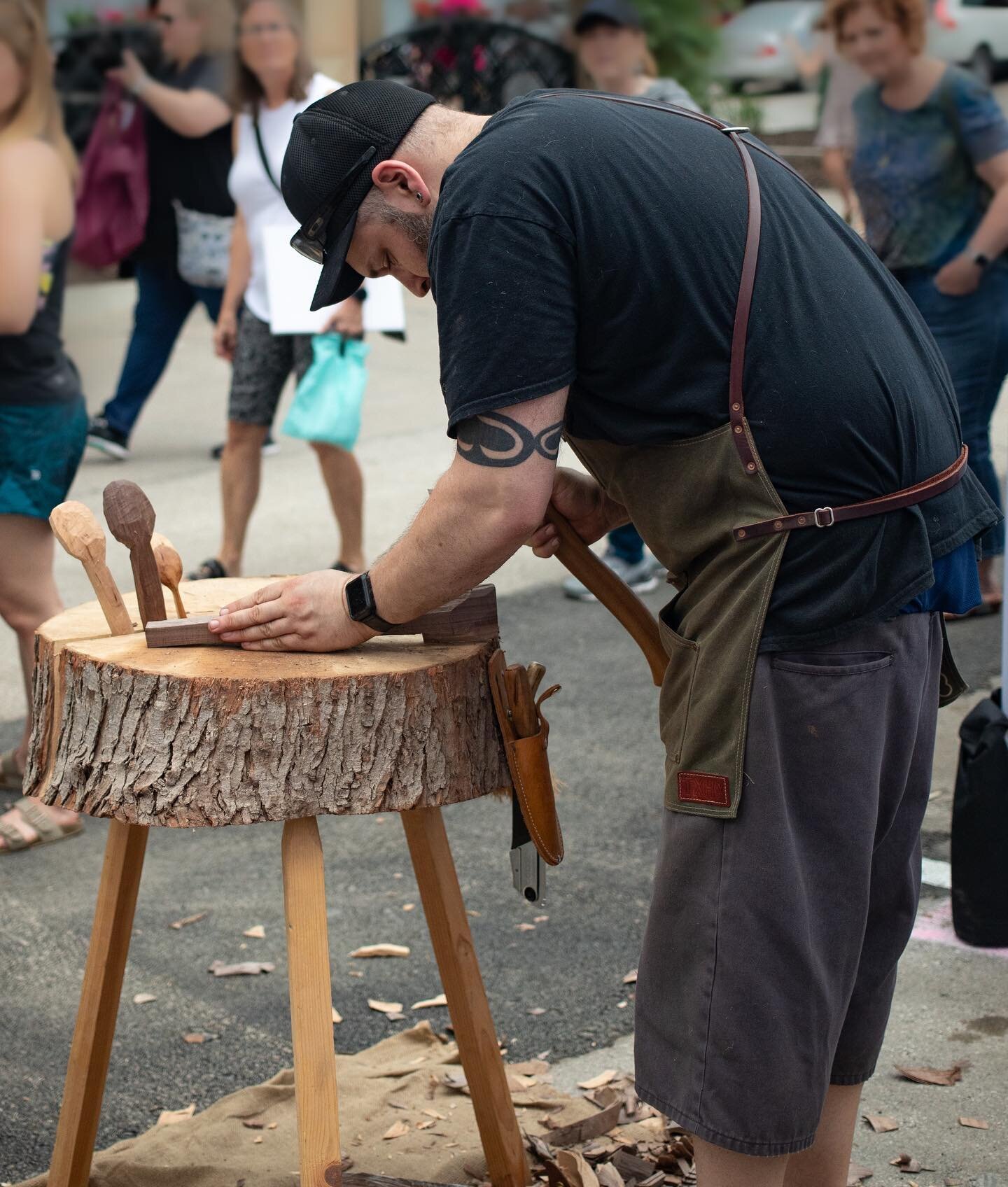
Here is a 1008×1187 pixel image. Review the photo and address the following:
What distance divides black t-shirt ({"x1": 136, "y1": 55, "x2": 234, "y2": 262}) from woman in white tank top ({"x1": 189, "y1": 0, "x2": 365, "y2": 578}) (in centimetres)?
129

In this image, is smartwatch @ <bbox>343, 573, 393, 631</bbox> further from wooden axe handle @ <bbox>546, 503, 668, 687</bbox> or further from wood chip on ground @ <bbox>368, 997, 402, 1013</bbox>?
wood chip on ground @ <bbox>368, 997, 402, 1013</bbox>

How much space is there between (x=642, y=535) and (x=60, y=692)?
84 cm

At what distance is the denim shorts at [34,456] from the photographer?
12.3 feet

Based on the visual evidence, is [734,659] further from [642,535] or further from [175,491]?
[175,491]

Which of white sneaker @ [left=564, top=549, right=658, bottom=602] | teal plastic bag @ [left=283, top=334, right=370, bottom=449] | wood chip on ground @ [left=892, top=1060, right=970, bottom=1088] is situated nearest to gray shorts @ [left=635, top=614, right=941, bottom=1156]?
wood chip on ground @ [left=892, top=1060, right=970, bottom=1088]

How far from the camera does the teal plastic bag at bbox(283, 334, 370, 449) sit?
16.9 ft

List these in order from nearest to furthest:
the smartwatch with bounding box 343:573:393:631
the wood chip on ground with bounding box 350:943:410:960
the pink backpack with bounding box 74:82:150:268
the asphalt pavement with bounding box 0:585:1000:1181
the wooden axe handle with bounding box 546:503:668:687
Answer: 1. the smartwatch with bounding box 343:573:393:631
2. the wooden axe handle with bounding box 546:503:668:687
3. the asphalt pavement with bounding box 0:585:1000:1181
4. the wood chip on ground with bounding box 350:943:410:960
5. the pink backpack with bounding box 74:82:150:268

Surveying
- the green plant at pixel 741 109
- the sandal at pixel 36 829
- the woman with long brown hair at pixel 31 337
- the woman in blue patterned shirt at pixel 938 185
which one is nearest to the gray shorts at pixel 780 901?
the woman with long brown hair at pixel 31 337

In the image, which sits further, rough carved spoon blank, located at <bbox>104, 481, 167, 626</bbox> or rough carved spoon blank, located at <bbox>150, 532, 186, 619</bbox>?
rough carved spoon blank, located at <bbox>150, 532, 186, 619</bbox>

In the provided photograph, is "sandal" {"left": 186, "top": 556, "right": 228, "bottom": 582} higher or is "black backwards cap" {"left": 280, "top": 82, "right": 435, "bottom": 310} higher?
"black backwards cap" {"left": 280, "top": 82, "right": 435, "bottom": 310}

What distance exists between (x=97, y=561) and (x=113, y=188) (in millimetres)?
5513

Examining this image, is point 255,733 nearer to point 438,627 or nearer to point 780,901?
point 438,627

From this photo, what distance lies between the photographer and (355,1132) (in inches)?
107

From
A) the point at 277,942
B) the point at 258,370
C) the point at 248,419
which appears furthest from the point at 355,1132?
the point at 258,370
